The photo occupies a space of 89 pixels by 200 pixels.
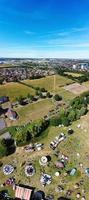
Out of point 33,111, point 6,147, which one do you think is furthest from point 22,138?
point 33,111

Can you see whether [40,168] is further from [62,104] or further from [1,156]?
[62,104]

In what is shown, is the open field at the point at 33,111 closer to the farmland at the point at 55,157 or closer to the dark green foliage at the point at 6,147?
the farmland at the point at 55,157

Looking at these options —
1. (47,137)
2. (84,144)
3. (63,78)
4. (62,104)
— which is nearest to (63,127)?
(47,137)

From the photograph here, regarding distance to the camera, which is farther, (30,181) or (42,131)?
(42,131)

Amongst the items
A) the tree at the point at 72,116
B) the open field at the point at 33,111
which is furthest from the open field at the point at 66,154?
the open field at the point at 33,111

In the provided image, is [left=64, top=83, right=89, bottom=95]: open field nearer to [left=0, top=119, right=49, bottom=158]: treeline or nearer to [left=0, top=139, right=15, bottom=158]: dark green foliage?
[left=0, top=119, right=49, bottom=158]: treeline
